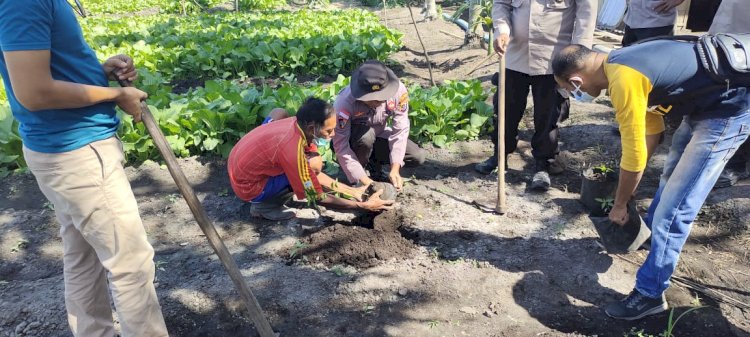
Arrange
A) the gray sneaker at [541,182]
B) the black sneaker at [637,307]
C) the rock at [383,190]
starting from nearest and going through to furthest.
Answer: the black sneaker at [637,307]
the rock at [383,190]
the gray sneaker at [541,182]

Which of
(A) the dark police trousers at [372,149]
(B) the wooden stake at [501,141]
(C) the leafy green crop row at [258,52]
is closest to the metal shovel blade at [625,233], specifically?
(B) the wooden stake at [501,141]

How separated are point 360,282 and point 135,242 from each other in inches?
53.0

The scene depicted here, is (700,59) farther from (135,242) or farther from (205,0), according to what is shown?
(205,0)

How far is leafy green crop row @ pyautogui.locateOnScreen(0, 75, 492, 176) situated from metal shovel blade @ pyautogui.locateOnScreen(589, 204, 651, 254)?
2.12m

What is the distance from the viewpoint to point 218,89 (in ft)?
18.5

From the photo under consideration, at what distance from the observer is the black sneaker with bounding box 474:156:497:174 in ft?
14.7

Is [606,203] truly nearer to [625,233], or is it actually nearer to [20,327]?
[625,233]

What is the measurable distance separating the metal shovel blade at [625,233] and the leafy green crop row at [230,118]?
2.12 meters

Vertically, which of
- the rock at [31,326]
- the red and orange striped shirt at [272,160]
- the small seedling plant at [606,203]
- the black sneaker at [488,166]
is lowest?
the black sneaker at [488,166]

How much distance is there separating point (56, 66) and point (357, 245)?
202 cm

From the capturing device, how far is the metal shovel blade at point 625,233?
3.01 meters

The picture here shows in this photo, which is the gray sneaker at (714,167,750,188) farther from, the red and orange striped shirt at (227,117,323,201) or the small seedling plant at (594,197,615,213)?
the red and orange striped shirt at (227,117,323,201)

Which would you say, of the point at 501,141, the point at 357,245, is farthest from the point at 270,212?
the point at 501,141

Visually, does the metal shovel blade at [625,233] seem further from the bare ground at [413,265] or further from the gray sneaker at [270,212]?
the gray sneaker at [270,212]
